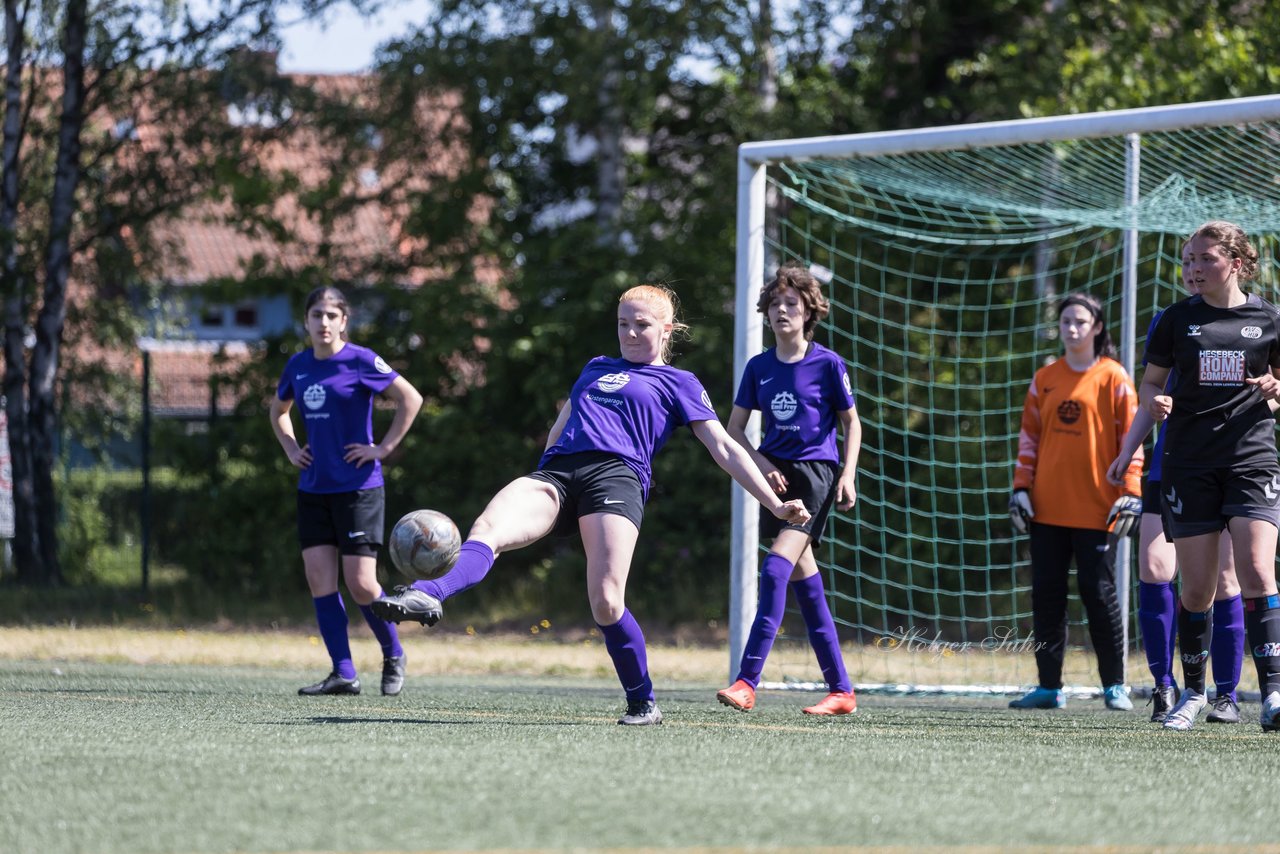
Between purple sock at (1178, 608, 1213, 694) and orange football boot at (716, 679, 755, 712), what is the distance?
170cm

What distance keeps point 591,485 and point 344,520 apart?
6.81ft

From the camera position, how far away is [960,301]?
13.0 metres

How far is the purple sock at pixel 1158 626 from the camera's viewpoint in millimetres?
6594

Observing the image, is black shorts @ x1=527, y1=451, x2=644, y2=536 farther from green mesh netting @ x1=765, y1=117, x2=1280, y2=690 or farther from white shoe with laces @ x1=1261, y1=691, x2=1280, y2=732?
green mesh netting @ x1=765, y1=117, x2=1280, y2=690

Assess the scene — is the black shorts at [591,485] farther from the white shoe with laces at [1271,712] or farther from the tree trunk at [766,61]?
the tree trunk at [766,61]

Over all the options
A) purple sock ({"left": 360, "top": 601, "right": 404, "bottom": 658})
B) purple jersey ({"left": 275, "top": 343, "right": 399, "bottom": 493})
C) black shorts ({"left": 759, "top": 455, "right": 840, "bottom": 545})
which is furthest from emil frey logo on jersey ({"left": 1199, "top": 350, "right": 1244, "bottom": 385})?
purple sock ({"left": 360, "top": 601, "right": 404, "bottom": 658})

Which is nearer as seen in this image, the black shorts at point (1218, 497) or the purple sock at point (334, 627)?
the black shorts at point (1218, 497)

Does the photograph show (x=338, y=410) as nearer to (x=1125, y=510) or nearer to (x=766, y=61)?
(x=1125, y=510)

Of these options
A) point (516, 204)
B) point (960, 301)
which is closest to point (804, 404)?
point (960, 301)

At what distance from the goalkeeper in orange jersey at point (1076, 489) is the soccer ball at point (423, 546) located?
126 inches

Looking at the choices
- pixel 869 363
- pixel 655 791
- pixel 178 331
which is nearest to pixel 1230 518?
pixel 655 791

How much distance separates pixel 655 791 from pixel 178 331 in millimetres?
16015

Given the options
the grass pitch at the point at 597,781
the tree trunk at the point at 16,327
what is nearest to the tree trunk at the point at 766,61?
the tree trunk at the point at 16,327

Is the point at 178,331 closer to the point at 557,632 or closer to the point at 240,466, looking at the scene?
the point at 240,466
